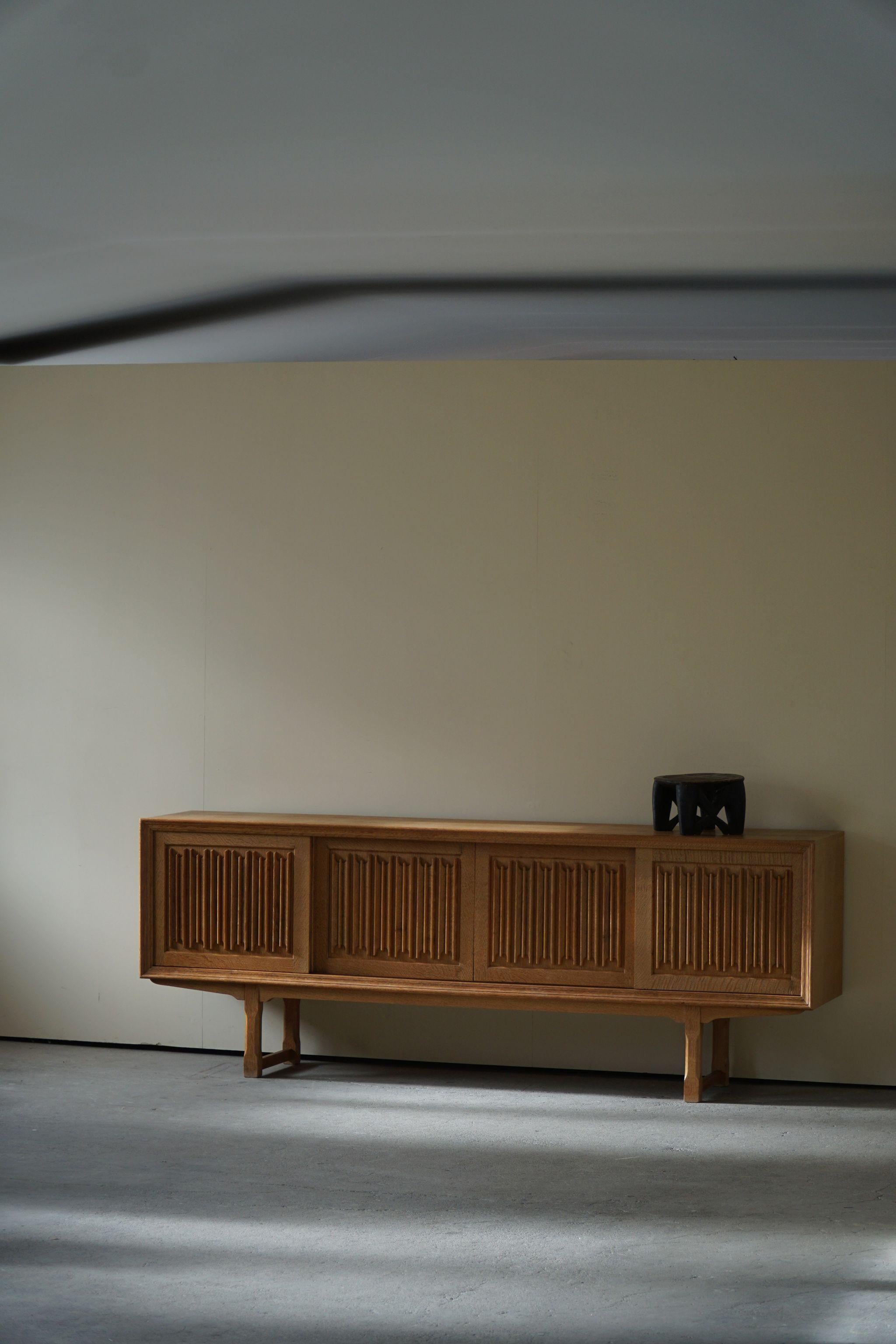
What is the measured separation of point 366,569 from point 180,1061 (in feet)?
6.21

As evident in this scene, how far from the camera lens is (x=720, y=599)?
5266mm

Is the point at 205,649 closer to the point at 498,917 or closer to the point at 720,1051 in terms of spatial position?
the point at 498,917

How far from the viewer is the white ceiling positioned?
11.7ft

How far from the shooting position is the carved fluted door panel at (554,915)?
489 cm

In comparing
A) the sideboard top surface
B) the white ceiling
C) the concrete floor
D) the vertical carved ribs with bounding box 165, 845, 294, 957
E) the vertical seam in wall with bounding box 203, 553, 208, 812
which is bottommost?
the concrete floor

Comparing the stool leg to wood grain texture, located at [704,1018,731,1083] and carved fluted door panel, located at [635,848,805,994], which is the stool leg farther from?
wood grain texture, located at [704,1018,731,1083]

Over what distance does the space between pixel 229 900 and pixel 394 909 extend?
572 millimetres

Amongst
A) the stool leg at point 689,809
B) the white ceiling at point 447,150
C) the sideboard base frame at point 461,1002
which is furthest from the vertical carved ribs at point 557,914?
the white ceiling at point 447,150

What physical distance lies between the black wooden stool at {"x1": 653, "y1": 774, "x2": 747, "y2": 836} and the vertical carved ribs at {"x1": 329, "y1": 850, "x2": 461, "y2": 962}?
688 mm

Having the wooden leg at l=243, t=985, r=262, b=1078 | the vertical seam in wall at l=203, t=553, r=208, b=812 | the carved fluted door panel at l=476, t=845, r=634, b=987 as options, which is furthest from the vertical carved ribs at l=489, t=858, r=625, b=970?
the vertical seam in wall at l=203, t=553, r=208, b=812

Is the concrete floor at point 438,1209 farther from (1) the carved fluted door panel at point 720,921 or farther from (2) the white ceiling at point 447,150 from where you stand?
(2) the white ceiling at point 447,150

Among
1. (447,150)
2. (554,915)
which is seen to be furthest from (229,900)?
(447,150)

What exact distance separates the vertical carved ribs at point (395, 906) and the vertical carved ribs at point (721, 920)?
0.67 m

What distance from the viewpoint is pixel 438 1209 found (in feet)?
12.5
